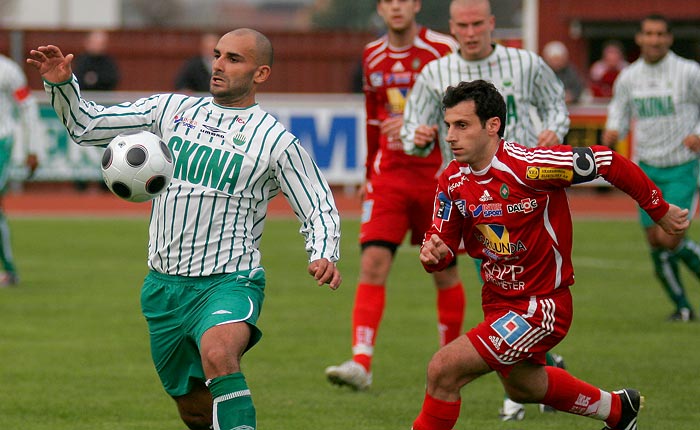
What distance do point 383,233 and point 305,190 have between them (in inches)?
102

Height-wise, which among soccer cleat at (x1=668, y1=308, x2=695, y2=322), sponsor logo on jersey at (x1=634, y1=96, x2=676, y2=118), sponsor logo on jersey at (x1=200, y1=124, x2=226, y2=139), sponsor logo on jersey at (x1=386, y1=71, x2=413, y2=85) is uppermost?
sponsor logo on jersey at (x1=200, y1=124, x2=226, y2=139)

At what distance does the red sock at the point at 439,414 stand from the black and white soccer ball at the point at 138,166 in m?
1.58

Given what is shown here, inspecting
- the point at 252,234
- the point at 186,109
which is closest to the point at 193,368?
the point at 252,234

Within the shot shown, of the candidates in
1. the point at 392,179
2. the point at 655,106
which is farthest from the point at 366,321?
the point at 655,106

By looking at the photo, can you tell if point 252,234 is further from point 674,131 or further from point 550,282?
point 674,131

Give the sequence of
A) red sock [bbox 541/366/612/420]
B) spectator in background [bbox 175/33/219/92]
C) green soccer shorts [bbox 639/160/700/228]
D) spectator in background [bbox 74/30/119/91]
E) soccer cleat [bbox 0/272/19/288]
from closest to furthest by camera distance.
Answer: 1. red sock [bbox 541/366/612/420]
2. green soccer shorts [bbox 639/160/700/228]
3. soccer cleat [bbox 0/272/19/288]
4. spectator in background [bbox 175/33/219/92]
5. spectator in background [bbox 74/30/119/91]

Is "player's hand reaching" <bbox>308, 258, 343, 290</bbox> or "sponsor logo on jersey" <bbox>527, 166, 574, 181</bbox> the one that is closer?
"player's hand reaching" <bbox>308, 258, 343, 290</bbox>

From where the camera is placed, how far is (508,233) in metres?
6.30

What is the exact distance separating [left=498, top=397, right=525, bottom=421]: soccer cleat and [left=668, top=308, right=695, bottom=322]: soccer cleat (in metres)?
4.01

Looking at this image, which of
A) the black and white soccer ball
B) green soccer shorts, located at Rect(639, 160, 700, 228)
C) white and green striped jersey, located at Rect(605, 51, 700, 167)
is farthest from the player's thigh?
white and green striped jersey, located at Rect(605, 51, 700, 167)

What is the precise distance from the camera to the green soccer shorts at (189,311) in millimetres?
6004

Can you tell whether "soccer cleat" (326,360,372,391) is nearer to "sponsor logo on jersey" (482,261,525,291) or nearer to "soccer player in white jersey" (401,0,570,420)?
"soccer player in white jersey" (401,0,570,420)

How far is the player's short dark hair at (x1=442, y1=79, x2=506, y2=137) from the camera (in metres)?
6.31

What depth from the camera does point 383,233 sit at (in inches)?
347
